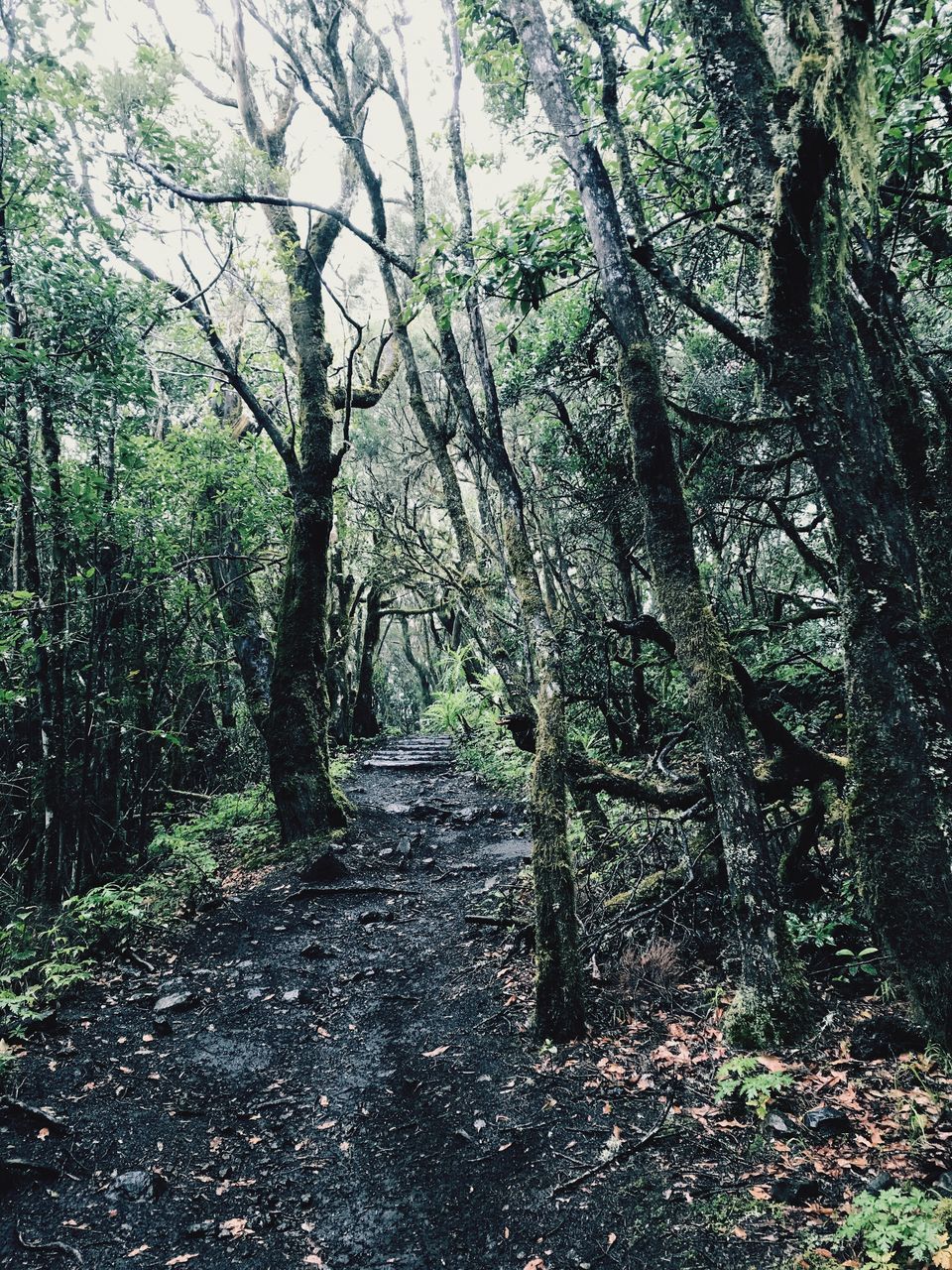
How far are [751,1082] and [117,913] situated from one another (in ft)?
20.6

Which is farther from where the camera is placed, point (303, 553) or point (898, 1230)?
point (303, 553)

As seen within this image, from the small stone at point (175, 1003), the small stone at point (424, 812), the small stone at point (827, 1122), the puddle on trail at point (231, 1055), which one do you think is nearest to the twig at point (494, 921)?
the puddle on trail at point (231, 1055)

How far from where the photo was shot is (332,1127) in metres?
3.95

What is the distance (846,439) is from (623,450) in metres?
5.96

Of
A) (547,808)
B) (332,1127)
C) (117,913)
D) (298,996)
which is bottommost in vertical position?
(332,1127)

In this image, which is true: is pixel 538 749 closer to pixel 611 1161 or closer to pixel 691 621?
pixel 691 621

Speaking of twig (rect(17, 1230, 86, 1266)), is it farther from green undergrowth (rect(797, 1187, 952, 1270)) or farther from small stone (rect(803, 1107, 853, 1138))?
small stone (rect(803, 1107, 853, 1138))

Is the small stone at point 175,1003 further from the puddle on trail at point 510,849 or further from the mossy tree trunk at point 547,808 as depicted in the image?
the puddle on trail at point 510,849

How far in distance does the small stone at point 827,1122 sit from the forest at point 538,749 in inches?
0.6

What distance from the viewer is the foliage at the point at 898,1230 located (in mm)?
2441

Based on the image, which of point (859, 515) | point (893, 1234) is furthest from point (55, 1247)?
point (859, 515)

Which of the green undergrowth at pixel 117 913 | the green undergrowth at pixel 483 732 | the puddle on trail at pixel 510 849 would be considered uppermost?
the green undergrowth at pixel 483 732

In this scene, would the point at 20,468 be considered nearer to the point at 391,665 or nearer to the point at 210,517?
the point at 210,517

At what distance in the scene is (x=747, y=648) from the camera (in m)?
8.87
